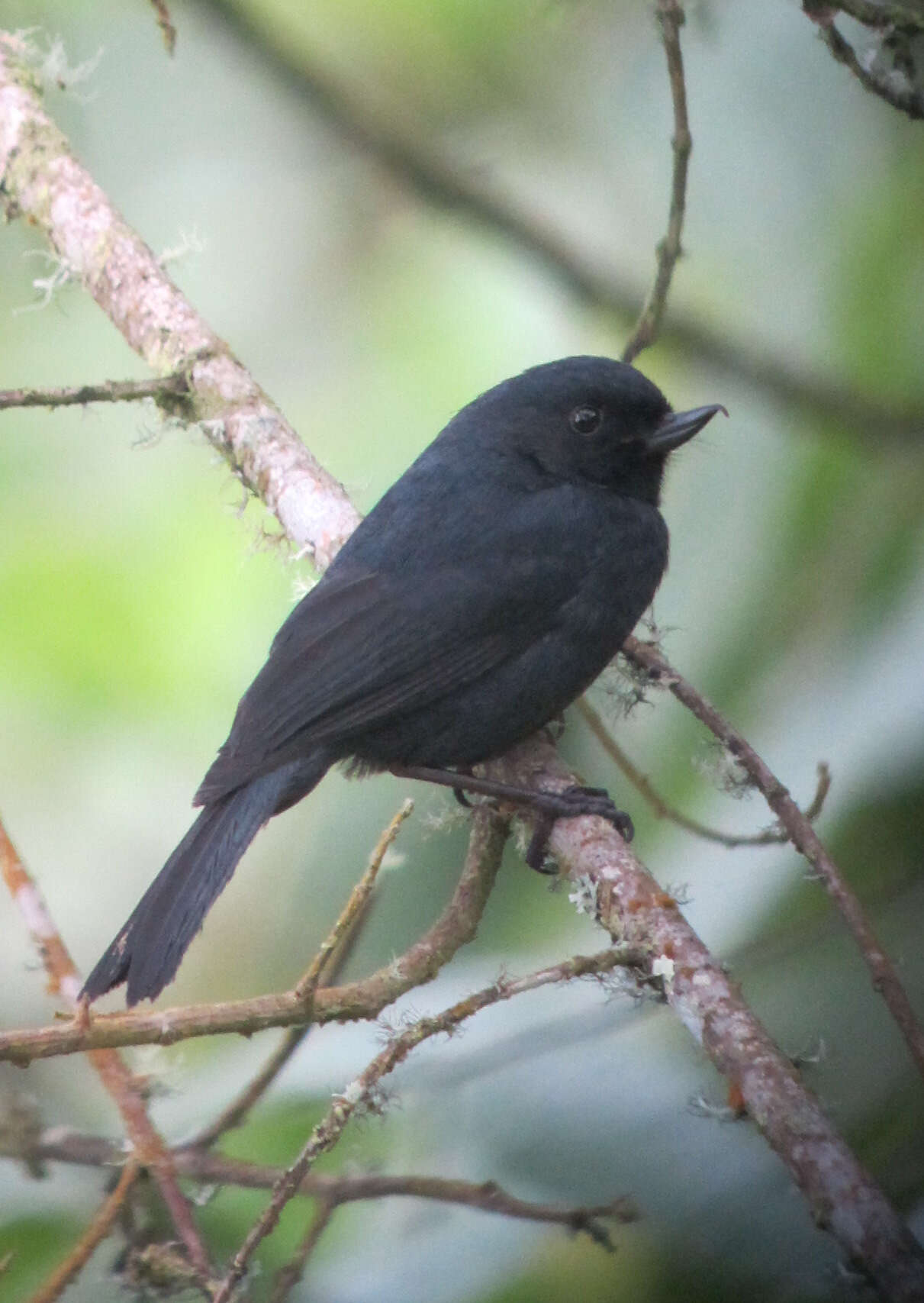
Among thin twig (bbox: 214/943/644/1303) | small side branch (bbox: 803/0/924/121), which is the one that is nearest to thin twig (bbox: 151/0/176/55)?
small side branch (bbox: 803/0/924/121)

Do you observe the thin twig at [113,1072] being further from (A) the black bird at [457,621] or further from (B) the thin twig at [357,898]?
(B) the thin twig at [357,898]

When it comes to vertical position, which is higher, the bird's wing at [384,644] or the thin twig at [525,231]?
the thin twig at [525,231]

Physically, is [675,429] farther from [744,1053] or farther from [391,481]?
[744,1053]

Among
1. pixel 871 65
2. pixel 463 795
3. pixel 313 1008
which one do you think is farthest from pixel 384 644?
pixel 871 65

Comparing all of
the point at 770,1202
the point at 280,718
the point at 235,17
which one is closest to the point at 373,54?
the point at 235,17

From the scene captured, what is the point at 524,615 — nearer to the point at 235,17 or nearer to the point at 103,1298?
the point at 103,1298

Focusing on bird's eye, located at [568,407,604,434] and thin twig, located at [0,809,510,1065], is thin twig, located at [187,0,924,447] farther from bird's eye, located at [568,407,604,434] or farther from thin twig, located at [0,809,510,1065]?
thin twig, located at [0,809,510,1065]

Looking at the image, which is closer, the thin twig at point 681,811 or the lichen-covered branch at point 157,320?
the thin twig at point 681,811

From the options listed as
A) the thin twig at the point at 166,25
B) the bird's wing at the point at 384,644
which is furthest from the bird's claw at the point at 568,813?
the thin twig at the point at 166,25
